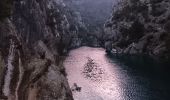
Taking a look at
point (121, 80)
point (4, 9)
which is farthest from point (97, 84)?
point (4, 9)

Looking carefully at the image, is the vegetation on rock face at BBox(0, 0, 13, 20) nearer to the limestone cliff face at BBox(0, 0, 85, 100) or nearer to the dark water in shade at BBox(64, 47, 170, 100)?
the limestone cliff face at BBox(0, 0, 85, 100)

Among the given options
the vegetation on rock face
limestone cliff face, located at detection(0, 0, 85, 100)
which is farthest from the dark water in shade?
the vegetation on rock face

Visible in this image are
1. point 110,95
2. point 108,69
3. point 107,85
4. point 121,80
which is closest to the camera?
point 110,95

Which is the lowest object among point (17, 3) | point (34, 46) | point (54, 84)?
point (54, 84)

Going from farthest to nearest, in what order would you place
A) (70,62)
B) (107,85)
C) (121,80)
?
(70,62) < (121,80) < (107,85)

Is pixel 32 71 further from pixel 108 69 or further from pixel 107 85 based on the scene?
pixel 108 69

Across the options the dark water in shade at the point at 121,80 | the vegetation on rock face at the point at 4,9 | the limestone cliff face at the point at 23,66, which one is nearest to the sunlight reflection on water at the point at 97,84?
the dark water in shade at the point at 121,80

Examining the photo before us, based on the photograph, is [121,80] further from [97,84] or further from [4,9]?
[4,9]

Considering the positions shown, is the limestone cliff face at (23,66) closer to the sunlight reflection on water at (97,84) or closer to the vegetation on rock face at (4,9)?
the vegetation on rock face at (4,9)

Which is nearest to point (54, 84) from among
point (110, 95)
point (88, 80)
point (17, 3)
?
point (17, 3)
